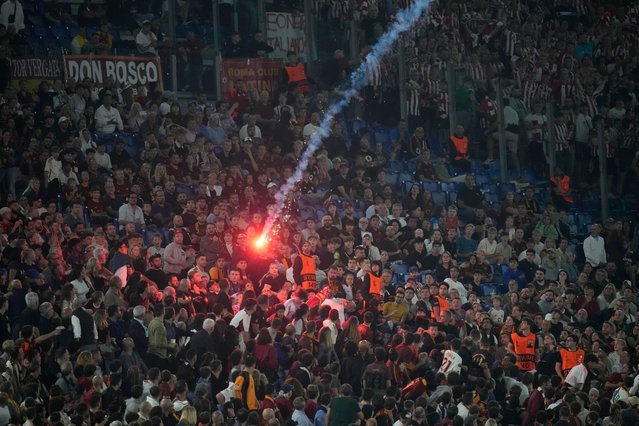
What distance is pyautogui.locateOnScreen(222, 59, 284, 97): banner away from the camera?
28.4 m

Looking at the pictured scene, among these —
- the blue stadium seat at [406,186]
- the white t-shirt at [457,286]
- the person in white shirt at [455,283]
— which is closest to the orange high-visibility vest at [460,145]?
the blue stadium seat at [406,186]

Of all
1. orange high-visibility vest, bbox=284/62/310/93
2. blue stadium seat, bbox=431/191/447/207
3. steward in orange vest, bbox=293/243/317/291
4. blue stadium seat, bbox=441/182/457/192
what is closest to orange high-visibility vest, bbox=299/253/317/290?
steward in orange vest, bbox=293/243/317/291

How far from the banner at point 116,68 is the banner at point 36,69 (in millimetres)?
184

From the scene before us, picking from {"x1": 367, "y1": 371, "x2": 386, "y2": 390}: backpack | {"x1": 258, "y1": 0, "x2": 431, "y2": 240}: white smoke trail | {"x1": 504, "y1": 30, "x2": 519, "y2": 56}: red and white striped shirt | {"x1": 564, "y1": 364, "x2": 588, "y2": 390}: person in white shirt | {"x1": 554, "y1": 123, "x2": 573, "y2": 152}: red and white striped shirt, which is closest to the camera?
{"x1": 367, "y1": 371, "x2": 386, "y2": 390}: backpack

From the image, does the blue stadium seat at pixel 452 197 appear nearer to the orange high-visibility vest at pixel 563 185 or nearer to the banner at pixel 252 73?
the orange high-visibility vest at pixel 563 185

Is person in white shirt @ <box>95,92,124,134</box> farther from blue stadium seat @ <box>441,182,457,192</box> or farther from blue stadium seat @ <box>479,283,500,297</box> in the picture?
blue stadium seat @ <box>479,283,500,297</box>

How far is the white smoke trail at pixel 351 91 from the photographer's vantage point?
24.6 m

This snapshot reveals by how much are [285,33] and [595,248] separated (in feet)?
26.1

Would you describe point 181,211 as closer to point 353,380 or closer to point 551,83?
point 353,380

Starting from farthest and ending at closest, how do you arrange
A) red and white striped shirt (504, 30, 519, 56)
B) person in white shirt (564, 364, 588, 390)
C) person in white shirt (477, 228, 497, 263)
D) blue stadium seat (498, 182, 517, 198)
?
red and white striped shirt (504, 30, 519, 56) < blue stadium seat (498, 182, 517, 198) < person in white shirt (477, 228, 497, 263) < person in white shirt (564, 364, 588, 390)

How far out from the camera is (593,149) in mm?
29281

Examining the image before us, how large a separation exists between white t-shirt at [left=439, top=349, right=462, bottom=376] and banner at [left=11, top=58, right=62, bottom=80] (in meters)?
9.64

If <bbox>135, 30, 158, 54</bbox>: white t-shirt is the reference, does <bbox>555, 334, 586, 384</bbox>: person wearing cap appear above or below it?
below

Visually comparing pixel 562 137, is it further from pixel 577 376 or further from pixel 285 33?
pixel 577 376
